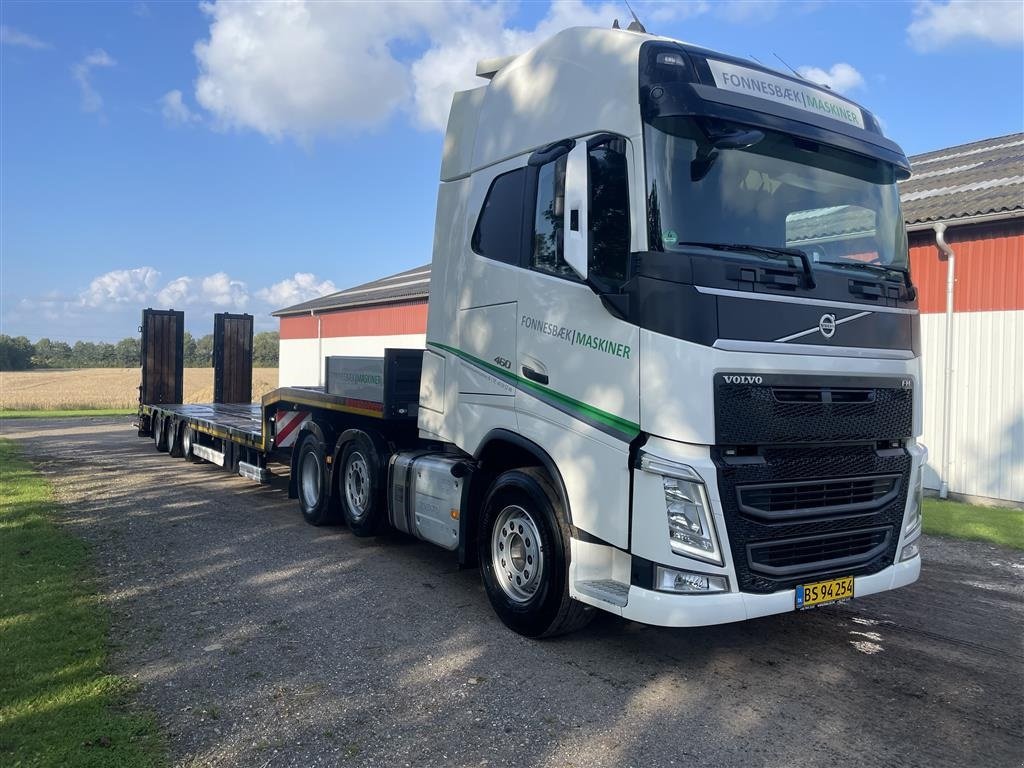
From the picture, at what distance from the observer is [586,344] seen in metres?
4.60

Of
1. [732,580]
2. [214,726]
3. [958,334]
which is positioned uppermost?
[958,334]

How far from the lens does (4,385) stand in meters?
50.2

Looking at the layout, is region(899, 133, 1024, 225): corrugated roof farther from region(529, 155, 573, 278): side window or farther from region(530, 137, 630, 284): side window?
region(530, 137, 630, 284): side window

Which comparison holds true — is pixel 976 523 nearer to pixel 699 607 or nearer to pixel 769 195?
pixel 769 195

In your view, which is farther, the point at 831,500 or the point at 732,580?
the point at 831,500

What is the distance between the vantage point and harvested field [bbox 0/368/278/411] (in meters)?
37.1

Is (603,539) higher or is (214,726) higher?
(603,539)

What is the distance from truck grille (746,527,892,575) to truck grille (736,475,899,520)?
16cm

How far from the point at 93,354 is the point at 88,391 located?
6165 centimetres

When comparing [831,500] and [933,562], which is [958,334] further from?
[831,500]

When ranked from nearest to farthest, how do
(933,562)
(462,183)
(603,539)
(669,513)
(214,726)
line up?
1. (214,726)
2. (669,513)
3. (603,539)
4. (462,183)
5. (933,562)

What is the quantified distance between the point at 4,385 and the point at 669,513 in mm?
57958

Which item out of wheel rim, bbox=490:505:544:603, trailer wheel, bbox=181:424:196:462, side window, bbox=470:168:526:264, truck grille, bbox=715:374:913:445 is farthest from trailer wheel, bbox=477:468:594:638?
trailer wheel, bbox=181:424:196:462

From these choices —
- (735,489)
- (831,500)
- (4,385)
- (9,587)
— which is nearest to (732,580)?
(735,489)
